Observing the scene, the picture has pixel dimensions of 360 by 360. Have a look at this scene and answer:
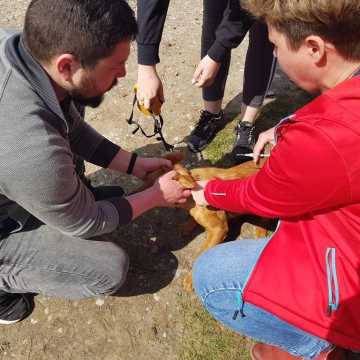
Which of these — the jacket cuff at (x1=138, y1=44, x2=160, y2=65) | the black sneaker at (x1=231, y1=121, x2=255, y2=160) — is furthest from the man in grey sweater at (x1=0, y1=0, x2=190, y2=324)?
the black sneaker at (x1=231, y1=121, x2=255, y2=160)

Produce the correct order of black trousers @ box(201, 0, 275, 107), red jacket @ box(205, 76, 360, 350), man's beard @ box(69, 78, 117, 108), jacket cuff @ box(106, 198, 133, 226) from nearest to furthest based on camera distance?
red jacket @ box(205, 76, 360, 350) → man's beard @ box(69, 78, 117, 108) → jacket cuff @ box(106, 198, 133, 226) → black trousers @ box(201, 0, 275, 107)

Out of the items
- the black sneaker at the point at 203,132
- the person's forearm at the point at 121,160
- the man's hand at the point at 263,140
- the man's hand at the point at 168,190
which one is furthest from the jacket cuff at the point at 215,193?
the black sneaker at the point at 203,132

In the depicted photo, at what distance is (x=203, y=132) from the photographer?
376 cm

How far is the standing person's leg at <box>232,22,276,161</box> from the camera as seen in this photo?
3.17 meters

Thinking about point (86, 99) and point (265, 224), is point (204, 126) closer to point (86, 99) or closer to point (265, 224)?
point (265, 224)

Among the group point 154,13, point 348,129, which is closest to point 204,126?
point 154,13

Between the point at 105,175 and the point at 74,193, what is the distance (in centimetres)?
151

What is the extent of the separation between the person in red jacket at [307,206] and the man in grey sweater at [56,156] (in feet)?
1.89

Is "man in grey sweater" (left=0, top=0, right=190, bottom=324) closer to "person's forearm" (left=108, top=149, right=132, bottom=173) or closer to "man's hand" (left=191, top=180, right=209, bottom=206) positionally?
"man's hand" (left=191, top=180, right=209, bottom=206)

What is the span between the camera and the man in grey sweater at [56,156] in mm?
1728

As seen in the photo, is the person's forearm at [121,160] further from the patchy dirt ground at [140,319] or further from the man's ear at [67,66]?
the man's ear at [67,66]

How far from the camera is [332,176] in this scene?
154 centimetres

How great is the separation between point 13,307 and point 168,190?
3.96 ft

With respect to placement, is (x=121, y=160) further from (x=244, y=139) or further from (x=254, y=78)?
(x=254, y=78)
